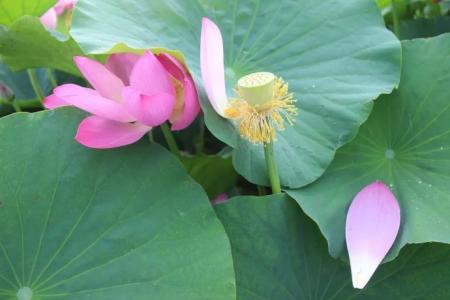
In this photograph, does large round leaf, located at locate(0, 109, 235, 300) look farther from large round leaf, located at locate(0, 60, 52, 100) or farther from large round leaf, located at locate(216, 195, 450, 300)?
large round leaf, located at locate(0, 60, 52, 100)

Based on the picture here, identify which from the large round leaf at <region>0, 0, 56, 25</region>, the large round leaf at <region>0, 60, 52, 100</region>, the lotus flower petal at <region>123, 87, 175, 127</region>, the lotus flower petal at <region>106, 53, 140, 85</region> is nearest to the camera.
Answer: the lotus flower petal at <region>123, 87, 175, 127</region>

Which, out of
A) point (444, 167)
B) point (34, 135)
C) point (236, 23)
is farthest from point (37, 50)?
point (444, 167)

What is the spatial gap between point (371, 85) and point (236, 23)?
22 cm

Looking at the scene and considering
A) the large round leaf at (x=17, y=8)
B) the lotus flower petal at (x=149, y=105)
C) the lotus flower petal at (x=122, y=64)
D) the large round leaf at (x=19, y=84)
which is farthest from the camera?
the large round leaf at (x=19, y=84)

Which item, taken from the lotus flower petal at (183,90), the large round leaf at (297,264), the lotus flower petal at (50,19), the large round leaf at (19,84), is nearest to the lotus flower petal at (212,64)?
the lotus flower petal at (183,90)

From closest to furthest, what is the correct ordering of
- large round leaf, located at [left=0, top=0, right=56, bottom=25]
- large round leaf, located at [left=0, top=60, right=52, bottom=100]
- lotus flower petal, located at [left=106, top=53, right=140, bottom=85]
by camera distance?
lotus flower petal, located at [left=106, top=53, right=140, bottom=85]
large round leaf, located at [left=0, top=0, right=56, bottom=25]
large round leaf, located at [left=0, top=60, right=52, bottom=100]

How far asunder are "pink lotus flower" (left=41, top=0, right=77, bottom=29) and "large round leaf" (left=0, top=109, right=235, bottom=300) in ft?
0.88

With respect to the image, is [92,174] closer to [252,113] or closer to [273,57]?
[252,113]

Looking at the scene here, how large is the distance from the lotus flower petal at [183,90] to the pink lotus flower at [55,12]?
33 centimetres

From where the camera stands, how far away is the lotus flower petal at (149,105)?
664mm

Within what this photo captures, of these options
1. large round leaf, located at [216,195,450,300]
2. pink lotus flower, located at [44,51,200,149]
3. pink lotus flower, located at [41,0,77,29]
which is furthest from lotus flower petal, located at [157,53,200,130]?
pink lotus flower, located at [41,0,77,29]

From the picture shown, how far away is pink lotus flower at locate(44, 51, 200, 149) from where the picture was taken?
68 centimetres

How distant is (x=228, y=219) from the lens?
762 millimetres

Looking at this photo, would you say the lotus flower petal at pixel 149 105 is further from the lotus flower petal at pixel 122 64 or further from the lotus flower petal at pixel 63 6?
the lotus flower petal at pixel 63 6
